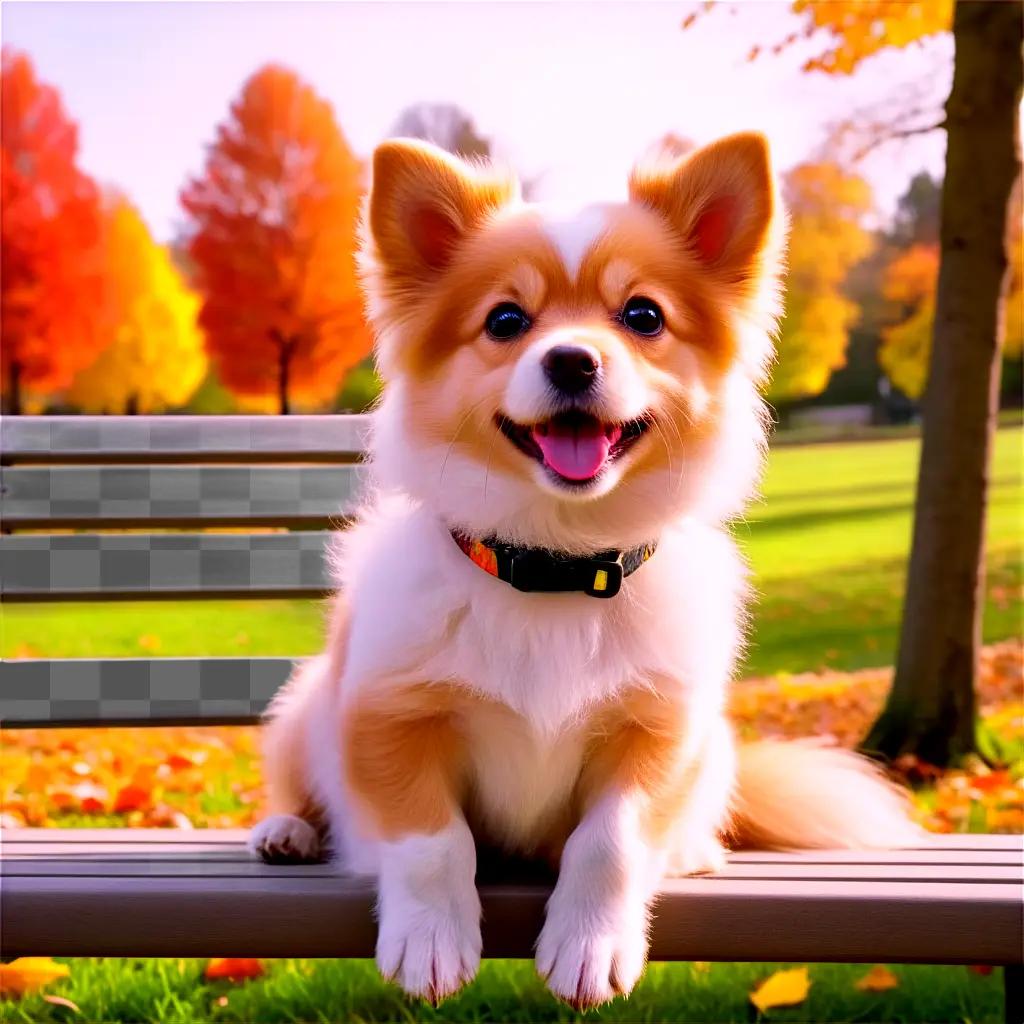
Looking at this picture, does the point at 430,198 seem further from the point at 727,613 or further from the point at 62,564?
the point at 62,564

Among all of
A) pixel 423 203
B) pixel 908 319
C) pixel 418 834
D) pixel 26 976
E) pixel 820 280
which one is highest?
pixel 820 280

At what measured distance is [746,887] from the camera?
1887 millimetres

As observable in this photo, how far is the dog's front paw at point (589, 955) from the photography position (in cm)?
169

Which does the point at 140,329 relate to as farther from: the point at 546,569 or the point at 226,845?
the point at 546,569

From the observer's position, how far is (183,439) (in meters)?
3.11

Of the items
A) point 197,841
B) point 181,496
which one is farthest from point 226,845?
point 181,496

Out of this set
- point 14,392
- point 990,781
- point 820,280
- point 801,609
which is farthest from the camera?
point 14,392

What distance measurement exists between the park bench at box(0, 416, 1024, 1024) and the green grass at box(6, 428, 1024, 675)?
264cm

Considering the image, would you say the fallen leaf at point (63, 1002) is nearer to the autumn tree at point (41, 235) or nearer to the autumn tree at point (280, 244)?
the autumn tree at point (280, 244)

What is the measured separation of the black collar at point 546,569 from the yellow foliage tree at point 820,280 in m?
13.2

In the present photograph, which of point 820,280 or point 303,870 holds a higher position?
point 820,280

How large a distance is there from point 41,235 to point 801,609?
39.4ft

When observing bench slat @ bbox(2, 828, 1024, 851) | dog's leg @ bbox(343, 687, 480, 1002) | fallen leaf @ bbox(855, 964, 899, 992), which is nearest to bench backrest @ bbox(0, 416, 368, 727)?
bench slat @ bbox(2, 828, 1024, 851)

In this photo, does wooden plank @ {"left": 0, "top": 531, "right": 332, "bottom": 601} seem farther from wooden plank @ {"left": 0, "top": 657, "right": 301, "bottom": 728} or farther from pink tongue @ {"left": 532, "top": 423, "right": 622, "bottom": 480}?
pink tongue @ {"left": 532, "top": 423, "right": 622, "bottom": 480}
